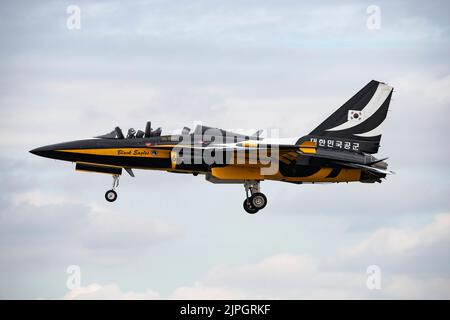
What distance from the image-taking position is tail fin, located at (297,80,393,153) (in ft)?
116

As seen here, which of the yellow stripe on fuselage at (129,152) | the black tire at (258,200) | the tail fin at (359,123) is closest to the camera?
the yellow stripe on fuselage at (129,152)

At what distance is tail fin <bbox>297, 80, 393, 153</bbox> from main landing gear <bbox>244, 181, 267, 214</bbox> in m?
2.89

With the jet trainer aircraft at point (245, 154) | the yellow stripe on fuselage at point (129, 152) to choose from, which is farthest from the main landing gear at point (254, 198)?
the yellow stripe on fuselage at point (129, 152)

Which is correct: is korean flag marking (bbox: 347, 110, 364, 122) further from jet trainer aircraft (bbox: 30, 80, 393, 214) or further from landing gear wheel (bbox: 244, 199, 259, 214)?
landing gear wheel (bbox: 244, 199, 259, 214)

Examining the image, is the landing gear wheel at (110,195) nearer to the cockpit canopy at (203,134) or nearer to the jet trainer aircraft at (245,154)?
the jet trainer aircraft at (245,154)

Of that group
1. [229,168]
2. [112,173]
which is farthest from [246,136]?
[112,173]

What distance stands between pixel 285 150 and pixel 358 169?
3.76 metres

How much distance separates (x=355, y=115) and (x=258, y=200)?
606cm

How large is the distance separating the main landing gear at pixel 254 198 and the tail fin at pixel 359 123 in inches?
114

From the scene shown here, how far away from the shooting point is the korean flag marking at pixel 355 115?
3578 cm

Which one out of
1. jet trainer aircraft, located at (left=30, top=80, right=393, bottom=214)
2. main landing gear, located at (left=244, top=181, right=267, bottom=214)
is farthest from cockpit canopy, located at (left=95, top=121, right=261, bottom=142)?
main landing gear, located at (left=244, top=181, right=267, bottom=214)

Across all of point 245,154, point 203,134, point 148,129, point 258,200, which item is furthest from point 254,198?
point 148,129

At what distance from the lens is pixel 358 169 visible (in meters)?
34.6

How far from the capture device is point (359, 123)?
Result: 3572 cm
